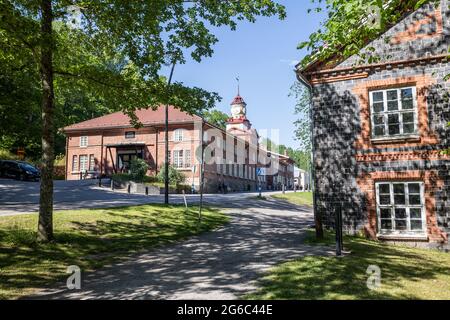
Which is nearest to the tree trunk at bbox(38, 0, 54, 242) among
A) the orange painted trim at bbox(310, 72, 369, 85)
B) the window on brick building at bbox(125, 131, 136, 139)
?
the orange painted trim at bbox(310, 72, 369, 85)

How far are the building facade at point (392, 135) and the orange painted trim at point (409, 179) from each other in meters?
0.03

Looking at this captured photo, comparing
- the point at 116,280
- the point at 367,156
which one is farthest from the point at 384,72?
the point at 116,280

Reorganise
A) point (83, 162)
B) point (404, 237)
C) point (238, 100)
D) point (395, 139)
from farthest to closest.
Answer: point (238, 100) < point (83, 162) < point (395, 139) < point (404, 237)

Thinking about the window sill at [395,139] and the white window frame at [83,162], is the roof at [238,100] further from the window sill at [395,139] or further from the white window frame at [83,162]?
the window sill at [395,139]

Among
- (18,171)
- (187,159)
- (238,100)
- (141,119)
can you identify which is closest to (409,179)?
(187,159)

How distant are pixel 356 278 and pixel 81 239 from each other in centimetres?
786

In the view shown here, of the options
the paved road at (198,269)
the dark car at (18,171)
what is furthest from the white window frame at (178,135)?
the paved road at (198,269)

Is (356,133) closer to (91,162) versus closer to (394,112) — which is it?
(394,112)

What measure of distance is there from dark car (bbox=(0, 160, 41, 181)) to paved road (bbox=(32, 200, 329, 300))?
24.0 m

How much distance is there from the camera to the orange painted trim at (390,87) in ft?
39.5

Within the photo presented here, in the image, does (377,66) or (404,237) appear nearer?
(404,237)

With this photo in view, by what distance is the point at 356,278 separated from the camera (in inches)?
265

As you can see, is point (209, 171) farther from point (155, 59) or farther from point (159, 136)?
point (155, 59)

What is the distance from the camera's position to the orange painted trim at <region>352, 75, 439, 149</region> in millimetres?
12055
